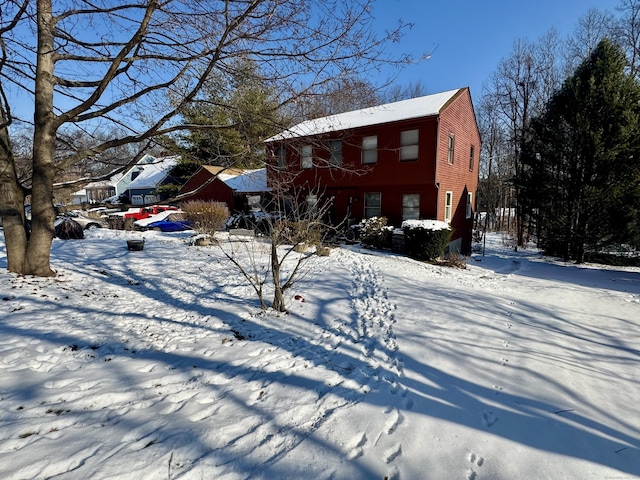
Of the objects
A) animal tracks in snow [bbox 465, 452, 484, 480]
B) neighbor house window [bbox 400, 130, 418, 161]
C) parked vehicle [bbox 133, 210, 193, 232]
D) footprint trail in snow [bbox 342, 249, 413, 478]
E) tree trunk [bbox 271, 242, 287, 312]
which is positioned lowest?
animal tracks in snow [bbox 465, 452, 484, 480]

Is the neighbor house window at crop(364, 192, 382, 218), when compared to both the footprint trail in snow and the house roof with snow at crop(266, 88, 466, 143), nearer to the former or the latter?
the house roof with snow at crop(266, 88, 466, 143)

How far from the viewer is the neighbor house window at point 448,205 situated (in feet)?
47.0

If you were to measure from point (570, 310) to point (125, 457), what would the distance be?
811 cm

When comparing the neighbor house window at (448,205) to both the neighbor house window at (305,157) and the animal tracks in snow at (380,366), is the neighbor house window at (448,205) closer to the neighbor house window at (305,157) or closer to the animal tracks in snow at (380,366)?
the neighbor house window at (305,157)

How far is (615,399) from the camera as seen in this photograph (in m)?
3.21

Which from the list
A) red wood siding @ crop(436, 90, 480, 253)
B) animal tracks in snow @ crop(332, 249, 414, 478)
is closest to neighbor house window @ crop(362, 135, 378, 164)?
red wood siding @ crop(436, 90, 480, 253)

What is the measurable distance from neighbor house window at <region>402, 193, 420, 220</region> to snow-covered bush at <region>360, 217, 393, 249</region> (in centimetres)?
133

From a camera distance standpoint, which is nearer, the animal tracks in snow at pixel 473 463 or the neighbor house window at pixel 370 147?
the animal tracks in snow at pixel 473 463

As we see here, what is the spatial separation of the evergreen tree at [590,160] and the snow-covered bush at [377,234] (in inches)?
346

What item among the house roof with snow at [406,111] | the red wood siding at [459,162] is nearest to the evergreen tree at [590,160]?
the red wood siding at [459,162]

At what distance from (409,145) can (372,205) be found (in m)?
3.38

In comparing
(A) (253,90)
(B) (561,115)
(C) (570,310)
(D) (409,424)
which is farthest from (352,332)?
(B) (561,115)

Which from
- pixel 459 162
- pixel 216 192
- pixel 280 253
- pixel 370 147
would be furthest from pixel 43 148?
pixel 216 192

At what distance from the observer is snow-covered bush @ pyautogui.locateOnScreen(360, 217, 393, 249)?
13.2 m
